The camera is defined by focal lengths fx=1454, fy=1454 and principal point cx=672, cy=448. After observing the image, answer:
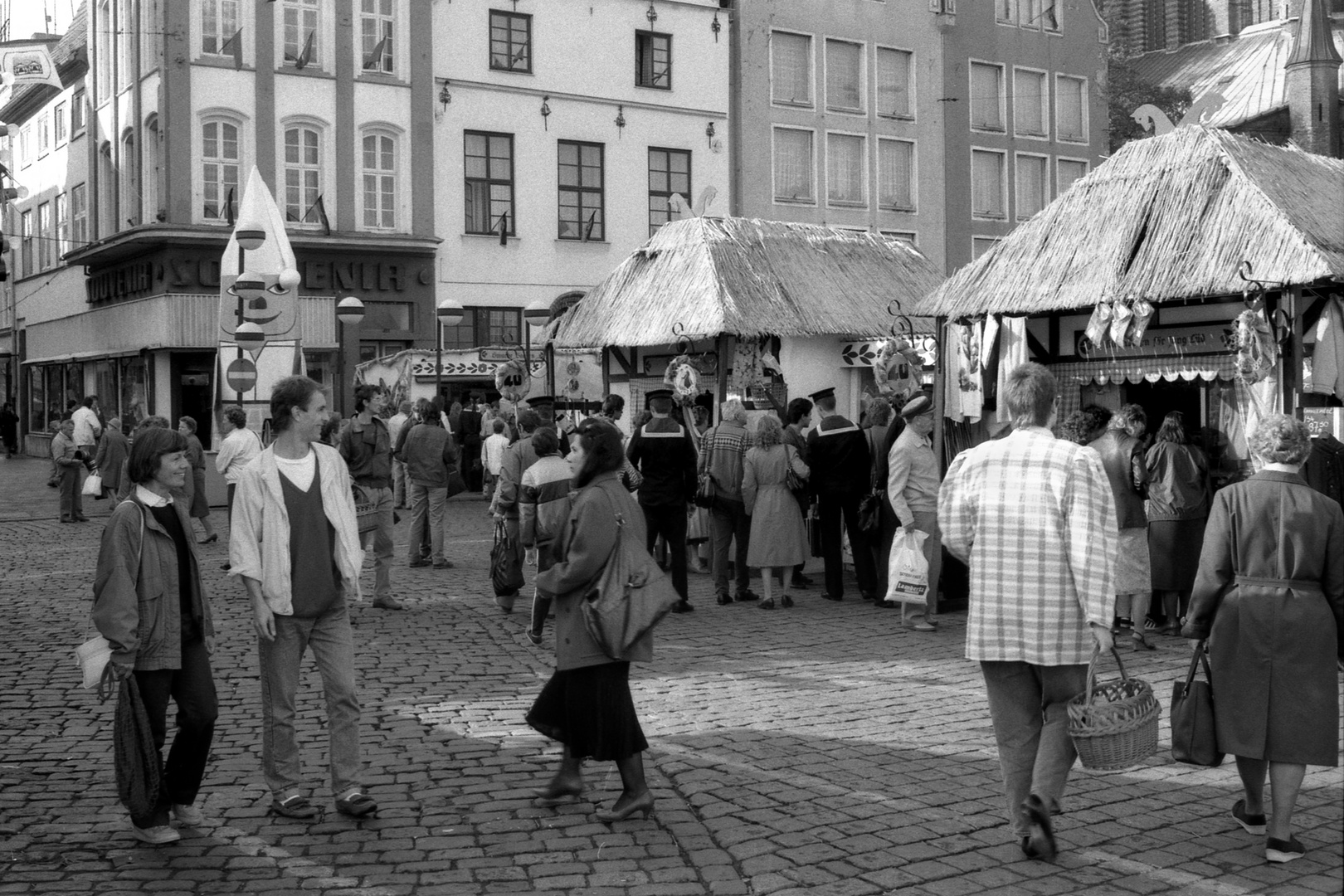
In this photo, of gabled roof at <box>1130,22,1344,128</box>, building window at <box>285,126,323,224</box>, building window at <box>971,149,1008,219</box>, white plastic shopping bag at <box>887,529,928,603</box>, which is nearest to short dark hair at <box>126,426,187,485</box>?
white plastic shopping bag at <box>887,529,928,603</box>

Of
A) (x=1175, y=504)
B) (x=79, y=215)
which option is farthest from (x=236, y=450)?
(x=79, y=215)

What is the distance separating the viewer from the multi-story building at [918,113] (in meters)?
37.8

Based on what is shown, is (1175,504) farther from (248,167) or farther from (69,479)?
(248,167)

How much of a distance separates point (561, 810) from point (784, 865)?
47.6 inches

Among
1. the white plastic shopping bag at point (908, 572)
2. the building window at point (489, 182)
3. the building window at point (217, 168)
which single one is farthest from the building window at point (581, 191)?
the white plastic shopping bag at point (908, 572)

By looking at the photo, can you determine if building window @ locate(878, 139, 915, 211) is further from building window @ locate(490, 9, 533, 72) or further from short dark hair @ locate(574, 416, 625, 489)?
short dark hair @ locate(574, 416, 625, 489)

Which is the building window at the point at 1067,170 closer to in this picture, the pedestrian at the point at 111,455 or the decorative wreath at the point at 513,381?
the decorative wreath at the point at 513,381

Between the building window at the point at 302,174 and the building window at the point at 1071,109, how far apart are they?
22.0 meters

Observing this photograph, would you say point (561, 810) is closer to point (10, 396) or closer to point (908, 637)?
point (908, 637)

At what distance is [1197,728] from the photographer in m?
5.70

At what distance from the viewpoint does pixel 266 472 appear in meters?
6.12

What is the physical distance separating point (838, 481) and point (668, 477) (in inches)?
64.5

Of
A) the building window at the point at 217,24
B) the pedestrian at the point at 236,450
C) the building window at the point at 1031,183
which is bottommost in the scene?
the pedestrian at the point at 236,450

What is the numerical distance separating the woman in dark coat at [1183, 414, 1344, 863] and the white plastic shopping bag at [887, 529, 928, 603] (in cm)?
561
